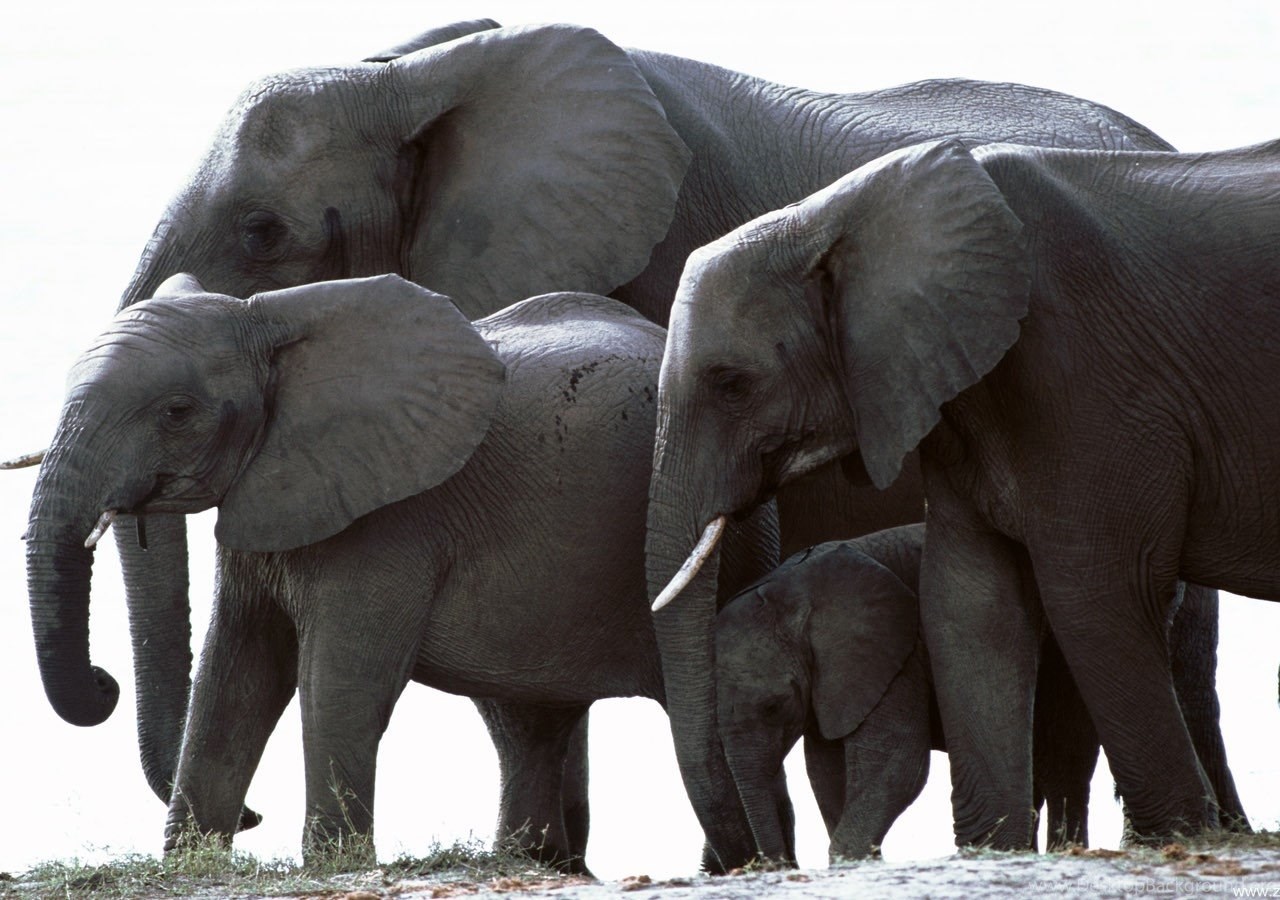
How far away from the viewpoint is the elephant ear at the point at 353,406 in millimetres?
7055

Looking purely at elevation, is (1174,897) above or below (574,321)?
below

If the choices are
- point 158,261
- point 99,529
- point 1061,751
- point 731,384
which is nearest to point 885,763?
point 1061,751

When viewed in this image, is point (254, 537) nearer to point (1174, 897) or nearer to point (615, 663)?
point (615, 663)

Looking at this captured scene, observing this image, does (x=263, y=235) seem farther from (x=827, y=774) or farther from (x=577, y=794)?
(x=827, y=774)

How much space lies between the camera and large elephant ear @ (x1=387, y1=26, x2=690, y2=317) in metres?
8.16

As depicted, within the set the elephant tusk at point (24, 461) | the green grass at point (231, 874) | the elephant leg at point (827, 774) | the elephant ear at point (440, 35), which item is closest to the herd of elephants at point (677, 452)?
the elephant leg at point (827, 774)

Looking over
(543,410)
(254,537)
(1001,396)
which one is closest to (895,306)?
(1001,396)

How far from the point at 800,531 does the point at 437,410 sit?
1.44 metres

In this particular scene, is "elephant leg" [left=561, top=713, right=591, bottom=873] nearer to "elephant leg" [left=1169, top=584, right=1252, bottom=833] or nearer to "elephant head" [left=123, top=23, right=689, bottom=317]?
"elephant head" [left=123, top=23, right=689, bottom=317]

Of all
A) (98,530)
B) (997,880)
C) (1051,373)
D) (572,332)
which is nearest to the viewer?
(997,880)

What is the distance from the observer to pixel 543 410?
7.38m

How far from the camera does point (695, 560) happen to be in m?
6.86

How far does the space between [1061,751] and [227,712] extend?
2.21 meters

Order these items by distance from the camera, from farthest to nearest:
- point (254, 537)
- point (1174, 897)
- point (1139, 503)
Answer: point (254, 537) → point (1139, 503) → point (1174, 897)
